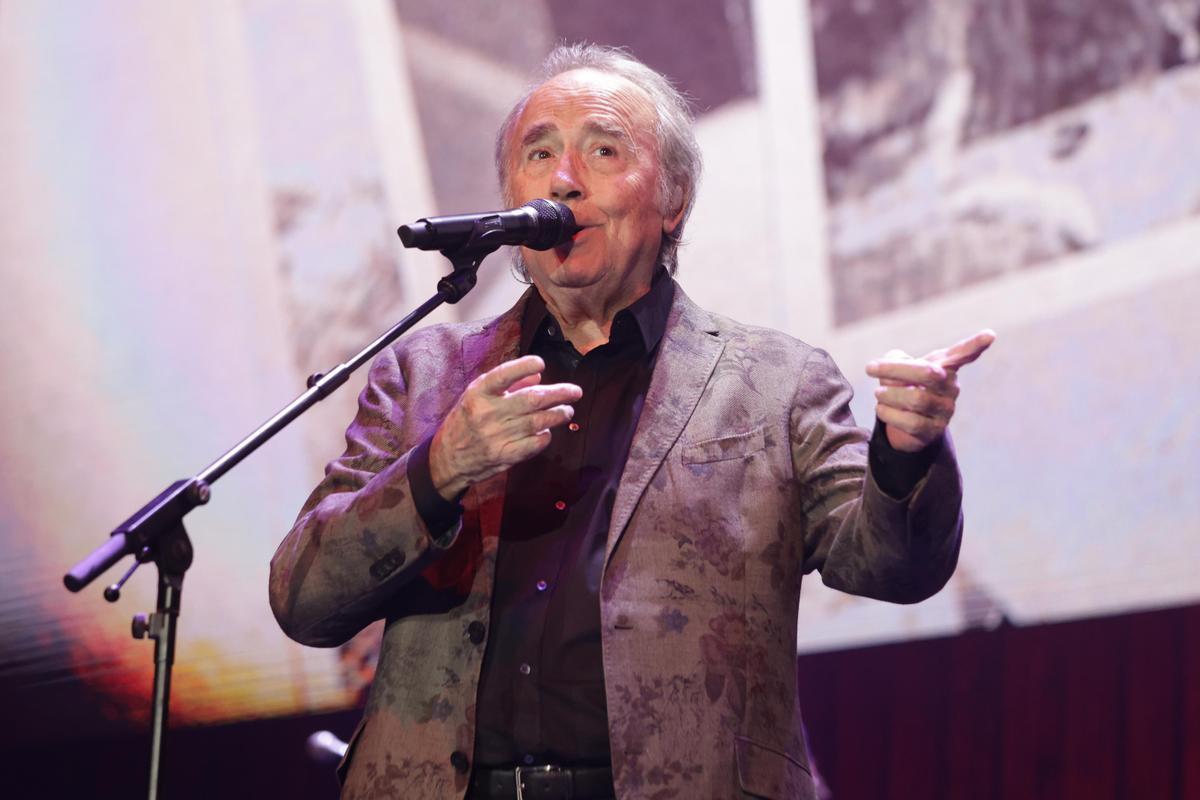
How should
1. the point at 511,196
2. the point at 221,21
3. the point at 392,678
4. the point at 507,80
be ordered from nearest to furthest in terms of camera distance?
the point at 392,678 → the point at 511,196 → the point at 507,80 → the point at 221,21

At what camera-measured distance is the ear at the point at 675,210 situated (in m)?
2.26

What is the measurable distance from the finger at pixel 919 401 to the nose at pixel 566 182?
27.4 inches

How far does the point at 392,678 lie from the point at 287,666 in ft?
6.13

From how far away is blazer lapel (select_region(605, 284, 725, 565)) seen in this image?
1.79m

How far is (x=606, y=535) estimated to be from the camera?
1.80 meters

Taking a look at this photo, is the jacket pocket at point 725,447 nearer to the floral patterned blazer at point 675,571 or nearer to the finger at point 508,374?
the floral patterned blazer at point 675,571

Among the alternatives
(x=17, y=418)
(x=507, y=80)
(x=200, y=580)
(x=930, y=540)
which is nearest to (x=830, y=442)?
(x=930, y=540)

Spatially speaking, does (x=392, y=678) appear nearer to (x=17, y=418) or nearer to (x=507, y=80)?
(x=507, y=80)

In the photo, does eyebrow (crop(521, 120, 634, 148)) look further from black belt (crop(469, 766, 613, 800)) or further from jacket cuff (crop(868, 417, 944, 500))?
black belt (crop(469, 766, 613, 800))

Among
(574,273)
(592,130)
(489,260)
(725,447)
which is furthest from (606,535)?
(489,260)

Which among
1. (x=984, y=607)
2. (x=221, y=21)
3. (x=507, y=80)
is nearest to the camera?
(x=984, y=607)

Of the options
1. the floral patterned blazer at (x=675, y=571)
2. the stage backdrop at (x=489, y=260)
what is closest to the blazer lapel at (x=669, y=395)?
the floral patterned blazer at (x=675, y=571)

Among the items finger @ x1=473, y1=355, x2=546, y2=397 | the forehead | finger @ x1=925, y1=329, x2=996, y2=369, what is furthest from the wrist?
the forehead

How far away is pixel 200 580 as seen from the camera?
3588 mm
